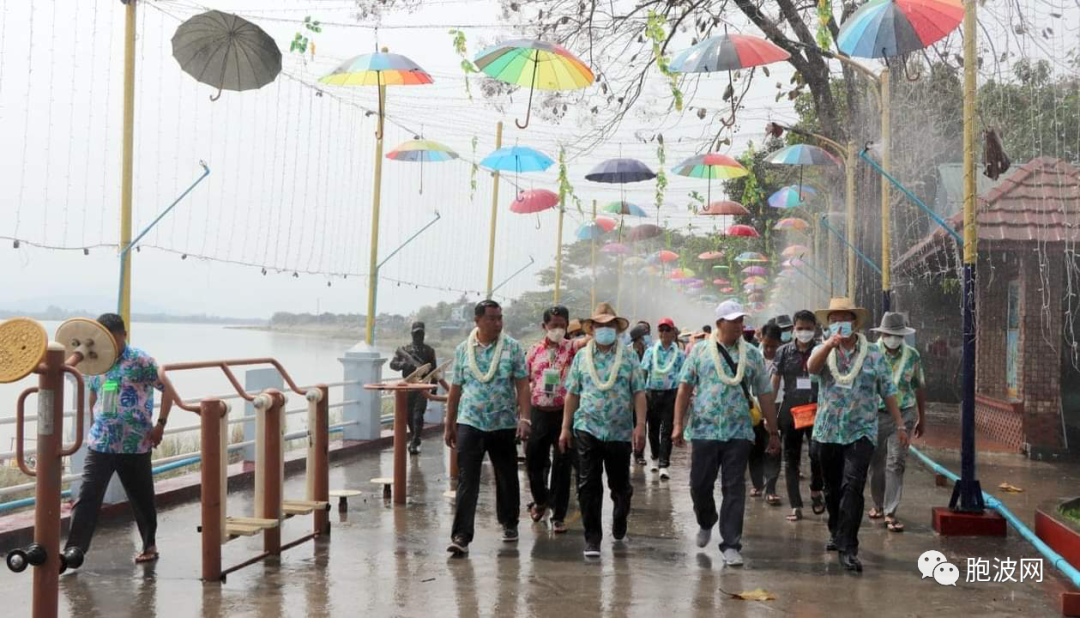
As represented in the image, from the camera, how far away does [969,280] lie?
9.16m

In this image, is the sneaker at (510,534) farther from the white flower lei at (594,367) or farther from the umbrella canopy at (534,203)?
the umbrella canopy at (534,203)

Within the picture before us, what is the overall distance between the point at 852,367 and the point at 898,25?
3.92 m

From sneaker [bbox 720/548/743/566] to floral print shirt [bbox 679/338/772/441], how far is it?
78 centimetres

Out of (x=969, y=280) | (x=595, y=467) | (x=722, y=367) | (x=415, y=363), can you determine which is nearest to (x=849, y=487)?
(x=722, y=367)

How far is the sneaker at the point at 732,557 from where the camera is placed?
7.68m

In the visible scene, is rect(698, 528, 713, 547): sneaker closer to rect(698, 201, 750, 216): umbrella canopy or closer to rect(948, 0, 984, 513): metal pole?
rect(948, 0, 984, 513): metal pole

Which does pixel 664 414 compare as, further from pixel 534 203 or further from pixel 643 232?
pixel 643 232

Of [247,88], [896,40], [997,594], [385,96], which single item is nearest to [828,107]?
[385,96]

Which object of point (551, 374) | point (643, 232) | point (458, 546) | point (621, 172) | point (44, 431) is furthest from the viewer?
point (643, 232)

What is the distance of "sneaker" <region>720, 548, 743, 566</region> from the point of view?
7684 mm

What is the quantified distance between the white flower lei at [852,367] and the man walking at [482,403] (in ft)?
7.11

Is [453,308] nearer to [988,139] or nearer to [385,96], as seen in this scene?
[385,96]

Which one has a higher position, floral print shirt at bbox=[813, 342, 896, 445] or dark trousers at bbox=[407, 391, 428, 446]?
floral print shirt at bbox=[813, 342, 896, 445]

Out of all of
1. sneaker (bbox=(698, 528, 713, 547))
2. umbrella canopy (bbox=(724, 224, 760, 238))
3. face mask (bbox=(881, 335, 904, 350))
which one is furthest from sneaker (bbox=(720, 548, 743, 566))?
umbrella canopy (bbox=(724, 224, 760, 238))
